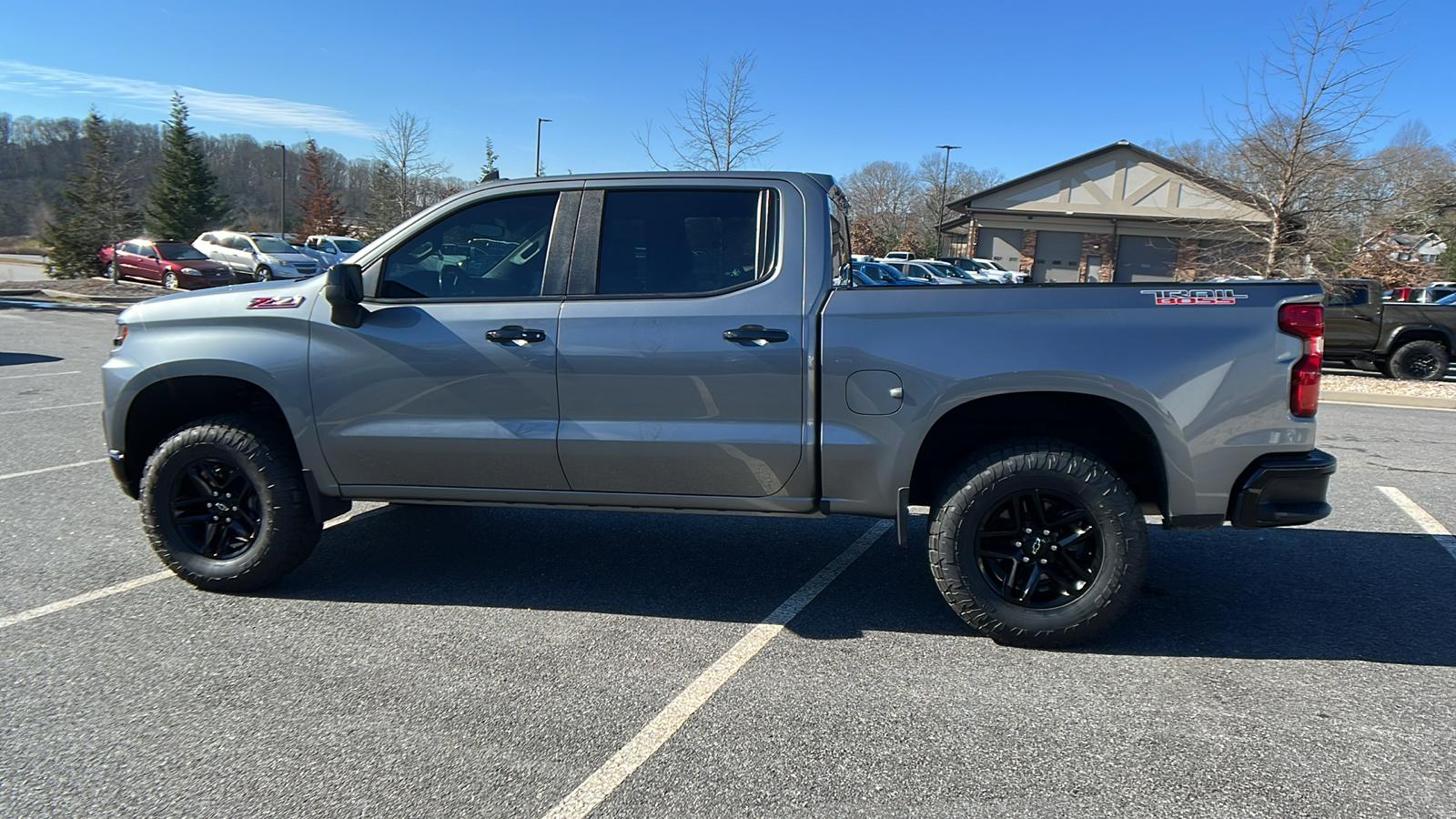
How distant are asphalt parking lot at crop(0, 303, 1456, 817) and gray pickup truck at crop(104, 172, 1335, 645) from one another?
0.46 m

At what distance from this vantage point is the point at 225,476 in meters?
4.35

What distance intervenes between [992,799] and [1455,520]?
16.7 feet

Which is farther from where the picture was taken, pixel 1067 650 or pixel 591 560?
pixel 591 560

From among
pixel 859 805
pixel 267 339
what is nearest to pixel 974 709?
pixel 859 805

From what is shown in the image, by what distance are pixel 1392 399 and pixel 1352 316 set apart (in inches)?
110

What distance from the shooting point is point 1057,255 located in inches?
1681

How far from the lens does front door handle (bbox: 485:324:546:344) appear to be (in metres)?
3.94

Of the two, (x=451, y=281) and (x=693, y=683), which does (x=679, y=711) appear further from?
(x=451, y=281)

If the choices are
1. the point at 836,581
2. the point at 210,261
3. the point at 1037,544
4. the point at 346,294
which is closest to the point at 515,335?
the point at 346,294

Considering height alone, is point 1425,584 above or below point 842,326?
below

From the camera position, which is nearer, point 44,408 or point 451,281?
point 451,281

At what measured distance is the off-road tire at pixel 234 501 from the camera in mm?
4211

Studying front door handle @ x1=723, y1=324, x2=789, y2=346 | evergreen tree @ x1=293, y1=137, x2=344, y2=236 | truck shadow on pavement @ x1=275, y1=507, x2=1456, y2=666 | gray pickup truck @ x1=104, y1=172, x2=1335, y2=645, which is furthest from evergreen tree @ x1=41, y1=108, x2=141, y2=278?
front door handle @ x1=723, y1=324, x2=789, y2=346

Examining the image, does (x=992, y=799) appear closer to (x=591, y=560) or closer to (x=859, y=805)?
(x=859, y=805)
